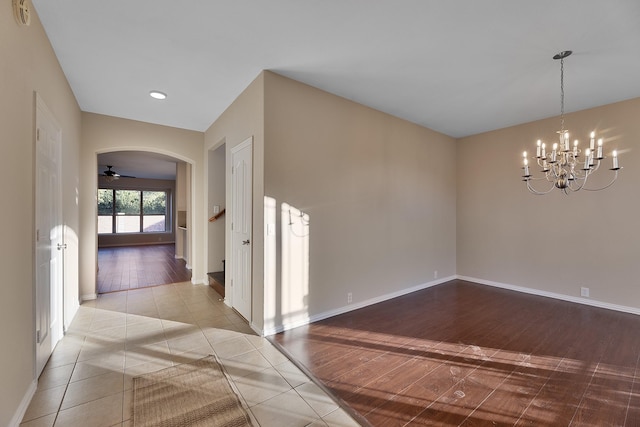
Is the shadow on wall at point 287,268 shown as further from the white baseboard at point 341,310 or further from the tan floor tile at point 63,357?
the tan floor tile at point 63,357

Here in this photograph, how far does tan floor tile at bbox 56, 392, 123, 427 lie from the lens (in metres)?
1.65

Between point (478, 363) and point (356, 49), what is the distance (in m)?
3.05

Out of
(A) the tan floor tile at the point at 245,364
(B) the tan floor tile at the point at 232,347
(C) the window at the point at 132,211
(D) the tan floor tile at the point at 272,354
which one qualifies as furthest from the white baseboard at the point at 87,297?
(C) the window at the point at 132,211

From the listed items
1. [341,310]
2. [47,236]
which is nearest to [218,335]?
[341,310]

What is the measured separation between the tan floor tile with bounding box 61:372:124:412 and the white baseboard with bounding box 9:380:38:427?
19cm

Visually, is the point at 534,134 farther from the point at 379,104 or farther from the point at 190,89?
the point at 190,89

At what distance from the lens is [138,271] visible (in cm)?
579

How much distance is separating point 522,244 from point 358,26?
4.35 m

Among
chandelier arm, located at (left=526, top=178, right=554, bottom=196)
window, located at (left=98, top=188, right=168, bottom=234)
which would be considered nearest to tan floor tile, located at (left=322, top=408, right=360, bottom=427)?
chandelier arm, located at (left=526, top=178, right=554, bottom=196)

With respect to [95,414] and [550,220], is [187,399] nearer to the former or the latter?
[95,414]

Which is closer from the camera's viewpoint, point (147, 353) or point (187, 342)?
point (147, 353)

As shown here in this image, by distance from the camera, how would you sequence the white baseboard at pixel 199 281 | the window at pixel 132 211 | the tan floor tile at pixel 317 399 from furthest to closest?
1. the window at pixel 132 211
2. the white baseboard at pixel 199 281
3. the tan floor tile at pixel 317 399

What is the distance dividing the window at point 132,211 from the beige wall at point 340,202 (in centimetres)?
1034

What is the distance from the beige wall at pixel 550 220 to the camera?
→ 3531 mm
